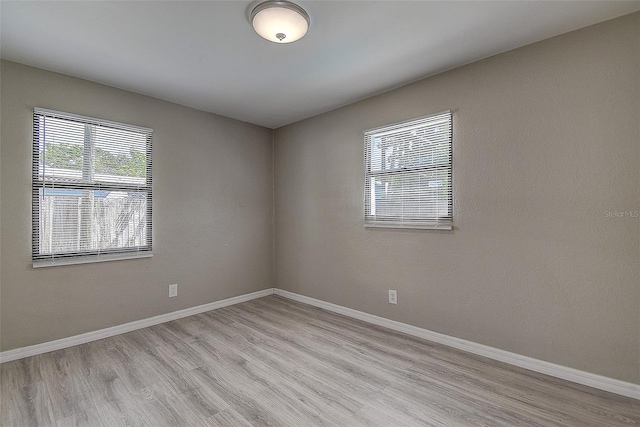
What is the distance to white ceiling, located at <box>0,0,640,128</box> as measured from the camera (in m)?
1.83

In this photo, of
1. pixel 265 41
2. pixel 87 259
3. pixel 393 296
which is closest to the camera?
pixel 265 41

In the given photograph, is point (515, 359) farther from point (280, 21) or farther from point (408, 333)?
point (280, 21)

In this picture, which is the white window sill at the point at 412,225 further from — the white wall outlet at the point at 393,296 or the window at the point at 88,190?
the window at the point at 88,190

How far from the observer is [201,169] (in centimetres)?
361

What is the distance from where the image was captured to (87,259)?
2.77m

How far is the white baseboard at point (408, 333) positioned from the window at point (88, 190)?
723 millimetres

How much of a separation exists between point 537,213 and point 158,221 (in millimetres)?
3624

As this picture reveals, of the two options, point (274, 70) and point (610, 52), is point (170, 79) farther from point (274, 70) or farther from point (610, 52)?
point (610, 52)

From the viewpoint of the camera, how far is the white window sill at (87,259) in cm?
254

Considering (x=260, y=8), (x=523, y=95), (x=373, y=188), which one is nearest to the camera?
(x=260, y=8)

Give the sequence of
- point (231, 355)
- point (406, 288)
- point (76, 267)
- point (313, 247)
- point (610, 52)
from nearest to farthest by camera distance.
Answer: point (610, 52) < point (231, 355) < point (76, 267) < point (406, 288) < point (313, 247)

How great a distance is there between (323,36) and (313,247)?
8.12ft

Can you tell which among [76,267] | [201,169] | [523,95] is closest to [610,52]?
[523,95]

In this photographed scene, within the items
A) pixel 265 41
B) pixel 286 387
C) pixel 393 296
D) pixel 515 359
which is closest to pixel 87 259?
pixel 286 387
